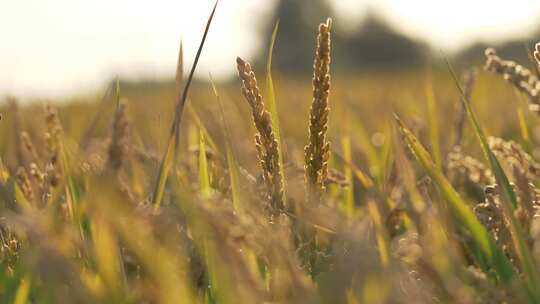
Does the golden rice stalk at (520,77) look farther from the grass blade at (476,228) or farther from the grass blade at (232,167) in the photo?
the grass blade at (232,167)

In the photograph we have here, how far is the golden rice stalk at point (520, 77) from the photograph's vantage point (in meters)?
1.02

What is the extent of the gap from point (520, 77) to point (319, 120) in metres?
0.32

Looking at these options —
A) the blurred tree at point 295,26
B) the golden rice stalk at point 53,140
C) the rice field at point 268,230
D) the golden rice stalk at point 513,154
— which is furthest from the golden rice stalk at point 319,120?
the blurred tree at point 295,26

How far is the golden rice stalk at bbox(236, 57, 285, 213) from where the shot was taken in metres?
0.92

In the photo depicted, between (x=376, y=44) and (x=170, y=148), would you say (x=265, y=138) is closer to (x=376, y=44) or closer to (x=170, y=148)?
(x=170, y=148)

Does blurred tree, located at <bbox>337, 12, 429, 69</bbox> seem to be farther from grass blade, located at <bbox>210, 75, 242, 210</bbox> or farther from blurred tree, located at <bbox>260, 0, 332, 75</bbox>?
grass blade, located at <bbox>210, 75, 242, 210</bbox>

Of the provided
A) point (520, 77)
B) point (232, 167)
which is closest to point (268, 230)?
point (232, 167)

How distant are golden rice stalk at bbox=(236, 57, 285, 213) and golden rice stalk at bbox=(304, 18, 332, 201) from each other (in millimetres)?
48

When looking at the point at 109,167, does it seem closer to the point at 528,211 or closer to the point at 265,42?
the point at 528,211

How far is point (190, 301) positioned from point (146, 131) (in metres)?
3.34

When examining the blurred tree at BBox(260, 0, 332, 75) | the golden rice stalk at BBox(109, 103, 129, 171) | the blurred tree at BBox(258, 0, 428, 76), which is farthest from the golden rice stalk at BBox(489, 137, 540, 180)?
the blurred tree at BBox(260, 0, 332, 75)

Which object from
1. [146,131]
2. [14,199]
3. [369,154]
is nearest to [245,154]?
[369,154]

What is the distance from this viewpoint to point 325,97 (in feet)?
3.08

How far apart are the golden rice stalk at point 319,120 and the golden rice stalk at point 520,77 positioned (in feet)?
0.92
